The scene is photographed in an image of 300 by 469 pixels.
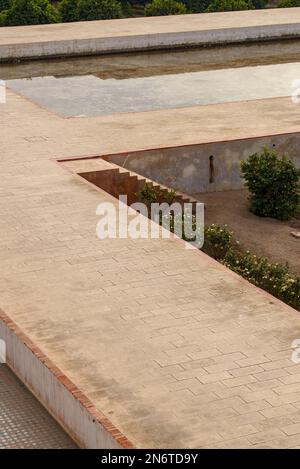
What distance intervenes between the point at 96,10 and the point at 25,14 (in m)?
2.63

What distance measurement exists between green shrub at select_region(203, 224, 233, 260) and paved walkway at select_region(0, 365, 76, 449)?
4682mm

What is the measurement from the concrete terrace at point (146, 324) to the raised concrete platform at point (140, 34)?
536 inches

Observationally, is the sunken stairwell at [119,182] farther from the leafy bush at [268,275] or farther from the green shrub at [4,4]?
the green shrub at [4,4]

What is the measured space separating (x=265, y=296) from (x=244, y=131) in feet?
27.4

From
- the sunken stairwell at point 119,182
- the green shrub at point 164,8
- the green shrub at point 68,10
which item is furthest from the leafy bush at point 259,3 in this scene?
the sunken stairwell at point 119,182

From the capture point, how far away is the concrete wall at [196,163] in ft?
62.6

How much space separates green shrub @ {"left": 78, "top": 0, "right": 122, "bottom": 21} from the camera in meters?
36.6

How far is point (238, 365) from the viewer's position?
427 inches

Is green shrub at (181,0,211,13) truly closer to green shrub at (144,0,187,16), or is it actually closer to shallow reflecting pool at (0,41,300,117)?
green shrub at (144,0,187,16)

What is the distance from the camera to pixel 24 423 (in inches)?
429

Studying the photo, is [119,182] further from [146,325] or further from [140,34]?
[140,34]

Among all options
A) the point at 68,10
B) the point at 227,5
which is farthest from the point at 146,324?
the point at 227,5

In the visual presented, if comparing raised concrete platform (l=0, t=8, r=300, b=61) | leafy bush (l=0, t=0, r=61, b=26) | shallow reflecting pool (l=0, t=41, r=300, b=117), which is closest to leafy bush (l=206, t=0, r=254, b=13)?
raised concrete platform (l=0, t=8, r=300, b=61)

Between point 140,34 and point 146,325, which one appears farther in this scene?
point 140,34
